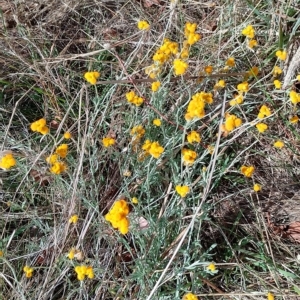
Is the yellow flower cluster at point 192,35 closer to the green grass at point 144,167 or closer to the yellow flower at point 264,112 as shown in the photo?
the green grass at point 144,167

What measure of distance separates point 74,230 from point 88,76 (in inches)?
18.2

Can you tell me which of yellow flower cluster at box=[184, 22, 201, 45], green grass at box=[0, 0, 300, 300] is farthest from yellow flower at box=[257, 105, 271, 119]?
yellow flower cluster at box=[184, 22, 201, 45]

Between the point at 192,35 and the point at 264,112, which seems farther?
the point at 192,35

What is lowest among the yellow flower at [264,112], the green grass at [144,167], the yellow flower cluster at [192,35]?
the green grass at [144,167]

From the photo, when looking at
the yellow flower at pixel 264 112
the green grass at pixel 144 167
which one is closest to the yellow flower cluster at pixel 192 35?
the green grass at pixel 144 167

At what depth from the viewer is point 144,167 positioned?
53.5 inches

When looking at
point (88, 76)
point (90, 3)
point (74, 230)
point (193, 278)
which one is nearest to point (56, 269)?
point (74, 230)

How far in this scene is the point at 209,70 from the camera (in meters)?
1.38

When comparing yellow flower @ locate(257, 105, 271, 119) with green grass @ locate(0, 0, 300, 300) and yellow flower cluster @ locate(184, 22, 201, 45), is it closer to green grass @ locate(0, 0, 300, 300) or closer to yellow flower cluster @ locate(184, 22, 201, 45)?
green grass @ locate(0, 0, 300, 300)

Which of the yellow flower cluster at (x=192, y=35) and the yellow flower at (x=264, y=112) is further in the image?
the yellow flower cluster at (x=192, y=35)

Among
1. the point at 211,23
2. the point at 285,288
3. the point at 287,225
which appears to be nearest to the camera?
the point at 285,288

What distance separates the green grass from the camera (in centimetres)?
134

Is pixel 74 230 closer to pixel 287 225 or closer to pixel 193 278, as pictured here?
pixel 193 278

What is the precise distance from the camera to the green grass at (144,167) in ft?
4.39
